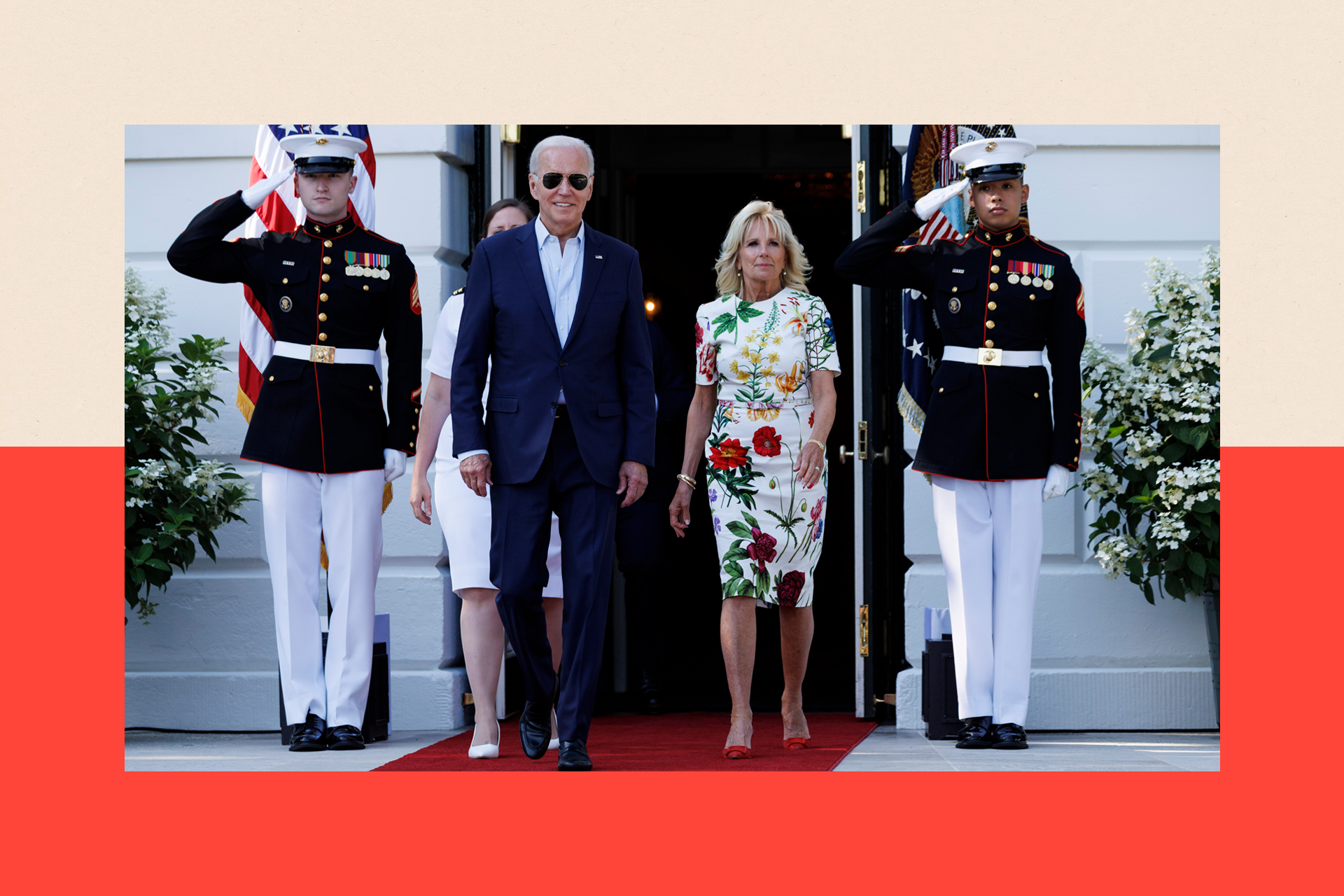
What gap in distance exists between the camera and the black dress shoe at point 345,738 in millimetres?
5219

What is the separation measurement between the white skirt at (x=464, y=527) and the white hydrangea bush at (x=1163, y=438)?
2.33 metres

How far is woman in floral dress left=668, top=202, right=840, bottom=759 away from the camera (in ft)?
16.8

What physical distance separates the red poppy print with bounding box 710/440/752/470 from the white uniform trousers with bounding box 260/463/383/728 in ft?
4.20

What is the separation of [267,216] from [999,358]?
2971mm

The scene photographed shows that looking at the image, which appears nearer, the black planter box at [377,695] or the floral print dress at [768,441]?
the floral print dress at [768,441]

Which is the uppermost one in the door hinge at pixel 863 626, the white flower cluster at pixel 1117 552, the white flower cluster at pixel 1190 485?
the white flower cluster at pixel 1190 485

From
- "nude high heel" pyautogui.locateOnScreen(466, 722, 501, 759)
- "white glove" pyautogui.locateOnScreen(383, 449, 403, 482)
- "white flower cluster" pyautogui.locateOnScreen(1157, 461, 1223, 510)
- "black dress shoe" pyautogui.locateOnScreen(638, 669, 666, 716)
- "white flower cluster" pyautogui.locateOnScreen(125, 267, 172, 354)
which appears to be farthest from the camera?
"black dress shoe" pyautogui.locateOnScreen(638, 669, 666, 716)

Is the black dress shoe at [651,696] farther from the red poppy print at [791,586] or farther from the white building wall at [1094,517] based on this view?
the red poppy print at [791,586]

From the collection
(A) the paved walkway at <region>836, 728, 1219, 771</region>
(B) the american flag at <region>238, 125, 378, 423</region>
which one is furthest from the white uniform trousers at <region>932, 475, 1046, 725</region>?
(B) the american flag at <region>238, 125, 378, 423</region>

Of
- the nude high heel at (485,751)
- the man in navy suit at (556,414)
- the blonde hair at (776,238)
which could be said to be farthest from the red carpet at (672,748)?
the blonde hair at (776,238)

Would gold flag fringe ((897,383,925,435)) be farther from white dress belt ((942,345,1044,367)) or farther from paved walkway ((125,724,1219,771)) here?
paved walkway ((125,724,1219,771))

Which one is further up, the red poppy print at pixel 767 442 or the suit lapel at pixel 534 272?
the suit lapel at pixel 534 272

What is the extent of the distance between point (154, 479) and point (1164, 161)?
4.42 m

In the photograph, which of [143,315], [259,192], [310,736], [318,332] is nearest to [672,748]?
[310,736]
